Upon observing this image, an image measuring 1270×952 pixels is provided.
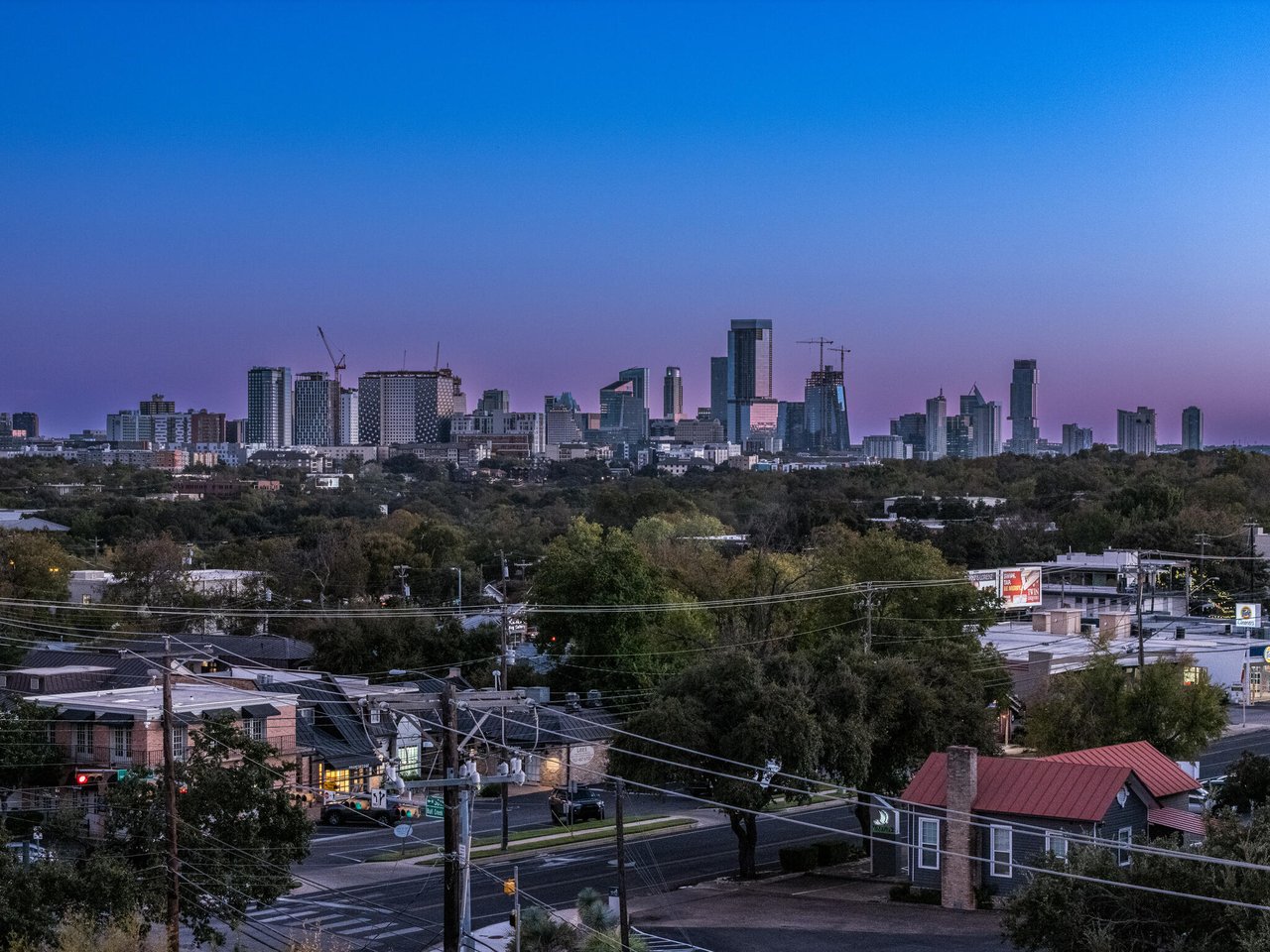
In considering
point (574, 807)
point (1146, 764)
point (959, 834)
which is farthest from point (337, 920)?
point (1146, 764)

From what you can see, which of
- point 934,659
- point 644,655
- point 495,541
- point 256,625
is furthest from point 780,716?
point 495,541

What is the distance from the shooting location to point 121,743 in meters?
40.6

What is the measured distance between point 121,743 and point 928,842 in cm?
2062

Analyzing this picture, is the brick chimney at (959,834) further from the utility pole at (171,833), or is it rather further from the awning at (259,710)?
the awning at (259,710)

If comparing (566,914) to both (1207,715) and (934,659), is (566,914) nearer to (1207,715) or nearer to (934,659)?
(934,659)

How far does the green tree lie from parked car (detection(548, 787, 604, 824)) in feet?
49.0

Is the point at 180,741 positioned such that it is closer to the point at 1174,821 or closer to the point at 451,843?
the point at 451,843

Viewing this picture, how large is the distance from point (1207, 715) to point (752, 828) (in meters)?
14.8

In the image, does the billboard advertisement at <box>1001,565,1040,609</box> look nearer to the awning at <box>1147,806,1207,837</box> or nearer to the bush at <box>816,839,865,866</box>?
the bush at <box>816,839,865,866</box>

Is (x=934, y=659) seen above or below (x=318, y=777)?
above

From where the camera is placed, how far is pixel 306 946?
2131 cm

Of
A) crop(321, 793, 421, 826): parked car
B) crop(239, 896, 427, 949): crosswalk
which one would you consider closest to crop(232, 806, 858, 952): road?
crop(239, 896, 427, 949): crosswalk

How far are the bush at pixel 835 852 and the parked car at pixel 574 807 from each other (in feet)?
24.6

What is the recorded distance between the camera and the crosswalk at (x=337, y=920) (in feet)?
97.3
